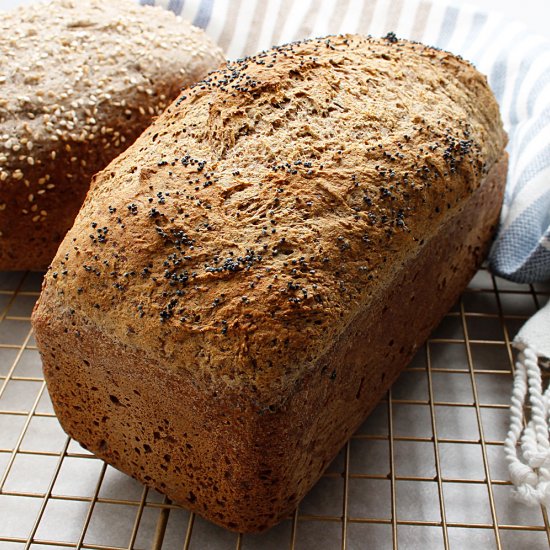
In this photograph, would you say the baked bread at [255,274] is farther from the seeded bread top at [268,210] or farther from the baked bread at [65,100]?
the baked bread at [65,100]

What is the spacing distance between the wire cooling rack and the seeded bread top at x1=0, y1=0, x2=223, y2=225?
525 millimetres

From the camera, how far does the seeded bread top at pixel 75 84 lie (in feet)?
7.69

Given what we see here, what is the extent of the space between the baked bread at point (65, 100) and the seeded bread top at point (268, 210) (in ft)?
1.88

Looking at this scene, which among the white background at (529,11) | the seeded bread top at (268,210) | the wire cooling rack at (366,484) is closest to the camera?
the seeded bread top at (268,210)

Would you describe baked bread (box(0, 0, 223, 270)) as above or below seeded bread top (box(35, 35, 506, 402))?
below

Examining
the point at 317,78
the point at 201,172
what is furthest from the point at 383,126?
the point at 201,172

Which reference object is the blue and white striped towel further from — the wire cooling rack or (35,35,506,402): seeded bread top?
(35,35,506,402): seeded bread top

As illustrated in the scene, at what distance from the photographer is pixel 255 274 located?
1.50 meters

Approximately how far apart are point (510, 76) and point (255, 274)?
174 cm

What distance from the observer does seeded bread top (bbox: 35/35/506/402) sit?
147 cm

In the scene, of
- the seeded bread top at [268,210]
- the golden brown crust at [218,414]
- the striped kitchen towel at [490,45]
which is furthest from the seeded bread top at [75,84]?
the golden brown crust at [218,414]

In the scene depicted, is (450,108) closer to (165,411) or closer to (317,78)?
(317,78)

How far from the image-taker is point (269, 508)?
5.28ft

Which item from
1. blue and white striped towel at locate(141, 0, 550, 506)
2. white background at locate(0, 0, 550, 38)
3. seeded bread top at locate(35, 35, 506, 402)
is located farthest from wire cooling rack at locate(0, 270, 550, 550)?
white background at locate(0, 0, 550, 38)
